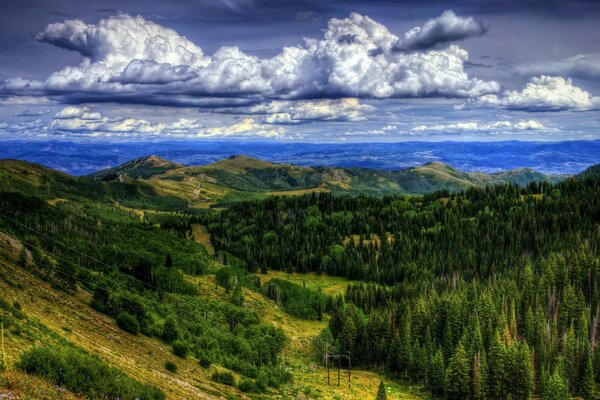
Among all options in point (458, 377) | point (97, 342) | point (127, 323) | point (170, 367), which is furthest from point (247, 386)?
point (458, 377)

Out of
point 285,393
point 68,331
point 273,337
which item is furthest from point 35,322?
point 273,337

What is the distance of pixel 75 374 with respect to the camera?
90.7 feet

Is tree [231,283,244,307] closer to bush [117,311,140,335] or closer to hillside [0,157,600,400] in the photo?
hillside [0,157,600,400]

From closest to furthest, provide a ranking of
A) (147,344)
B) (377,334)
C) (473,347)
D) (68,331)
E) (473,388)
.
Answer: (68,331)
(147,344)
(473,388)
(473,347)
(377,334)

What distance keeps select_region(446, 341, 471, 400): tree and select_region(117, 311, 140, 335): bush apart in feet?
244

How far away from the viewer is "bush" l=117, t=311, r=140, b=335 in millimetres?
61344

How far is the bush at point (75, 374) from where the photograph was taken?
2686 centimetres

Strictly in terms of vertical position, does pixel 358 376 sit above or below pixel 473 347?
below

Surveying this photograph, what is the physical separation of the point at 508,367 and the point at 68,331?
321ft

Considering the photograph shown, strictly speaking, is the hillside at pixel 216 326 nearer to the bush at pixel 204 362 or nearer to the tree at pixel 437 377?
the bush at pixel 204 362

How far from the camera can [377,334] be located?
137 m

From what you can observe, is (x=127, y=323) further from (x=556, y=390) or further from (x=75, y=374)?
(x=556, y=390)

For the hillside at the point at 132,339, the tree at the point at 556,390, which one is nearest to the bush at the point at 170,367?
the hillside at the point at 132,339

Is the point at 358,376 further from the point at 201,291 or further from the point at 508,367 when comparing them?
the point at 201,291
